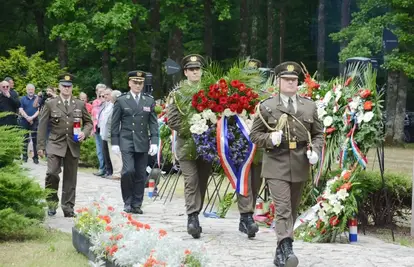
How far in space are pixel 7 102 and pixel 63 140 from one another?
9.07 metres

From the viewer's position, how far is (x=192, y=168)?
12141 mm

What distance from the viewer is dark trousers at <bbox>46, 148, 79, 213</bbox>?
13.8 m

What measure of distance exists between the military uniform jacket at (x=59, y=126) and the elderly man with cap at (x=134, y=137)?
667 millimetres

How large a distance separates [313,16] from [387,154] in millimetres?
22909

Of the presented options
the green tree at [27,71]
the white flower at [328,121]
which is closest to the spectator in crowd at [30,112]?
the green tree at [27,71]

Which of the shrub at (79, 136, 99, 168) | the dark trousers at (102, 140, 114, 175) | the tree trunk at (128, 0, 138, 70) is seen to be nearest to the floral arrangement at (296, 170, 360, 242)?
the dark trousers at (102, 140, 114, 175)

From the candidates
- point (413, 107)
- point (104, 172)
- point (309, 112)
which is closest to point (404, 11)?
point (413, 107)

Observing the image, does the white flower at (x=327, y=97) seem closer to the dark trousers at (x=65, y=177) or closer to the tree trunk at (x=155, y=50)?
the dark trousers at (x=65, y=177)

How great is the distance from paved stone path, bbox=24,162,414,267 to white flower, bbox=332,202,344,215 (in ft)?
1.49

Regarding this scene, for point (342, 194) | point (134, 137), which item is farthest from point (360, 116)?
point (134, 137)

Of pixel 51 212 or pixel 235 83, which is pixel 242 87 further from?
pixel 51 212

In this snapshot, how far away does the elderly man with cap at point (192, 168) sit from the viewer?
11.8 meters

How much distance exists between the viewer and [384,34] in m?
38.7

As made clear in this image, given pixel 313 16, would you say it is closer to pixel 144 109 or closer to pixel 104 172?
pixel 104 172
